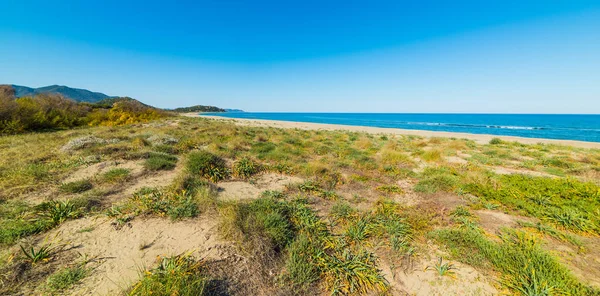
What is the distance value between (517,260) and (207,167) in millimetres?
7954

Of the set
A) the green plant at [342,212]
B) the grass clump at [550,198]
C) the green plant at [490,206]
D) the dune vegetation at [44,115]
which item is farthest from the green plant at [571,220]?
the dune vegetation at [44,115]

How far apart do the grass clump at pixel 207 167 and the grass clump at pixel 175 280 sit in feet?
12.8

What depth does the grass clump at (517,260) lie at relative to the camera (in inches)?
107

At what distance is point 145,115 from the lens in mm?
28234

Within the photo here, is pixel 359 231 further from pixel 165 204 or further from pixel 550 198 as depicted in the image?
pixel 550 198

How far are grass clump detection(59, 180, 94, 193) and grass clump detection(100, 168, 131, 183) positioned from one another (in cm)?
42

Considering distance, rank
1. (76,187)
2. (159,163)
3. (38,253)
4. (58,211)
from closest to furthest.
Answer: (38,253), (58,211), (76,187), (159,163)

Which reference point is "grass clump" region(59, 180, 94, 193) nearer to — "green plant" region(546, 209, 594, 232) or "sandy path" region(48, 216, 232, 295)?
"sandy path" region(48, 216, 232, 295)

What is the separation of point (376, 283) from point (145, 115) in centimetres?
3536

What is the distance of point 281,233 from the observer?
3.66 m

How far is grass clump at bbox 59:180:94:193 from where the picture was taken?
16.3ft

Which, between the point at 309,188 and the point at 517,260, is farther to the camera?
the point at 309,188

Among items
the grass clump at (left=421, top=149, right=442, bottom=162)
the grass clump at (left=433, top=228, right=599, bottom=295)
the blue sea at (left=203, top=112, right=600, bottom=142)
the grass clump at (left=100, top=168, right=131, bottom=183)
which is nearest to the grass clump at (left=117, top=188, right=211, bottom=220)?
the grass clump at (left=100, top=168, right=131, bottom=183)

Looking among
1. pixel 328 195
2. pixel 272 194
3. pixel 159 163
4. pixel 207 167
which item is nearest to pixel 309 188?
pixel 328 195
